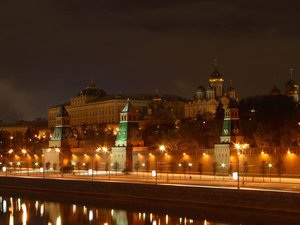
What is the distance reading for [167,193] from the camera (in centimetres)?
3553

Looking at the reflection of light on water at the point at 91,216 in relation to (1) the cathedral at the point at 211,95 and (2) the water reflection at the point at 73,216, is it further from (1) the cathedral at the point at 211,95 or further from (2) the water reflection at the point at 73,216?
(1) the cathedral at the point at 211,95

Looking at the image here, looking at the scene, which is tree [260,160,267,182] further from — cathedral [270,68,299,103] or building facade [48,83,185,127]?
building facade [48,83,185,127]

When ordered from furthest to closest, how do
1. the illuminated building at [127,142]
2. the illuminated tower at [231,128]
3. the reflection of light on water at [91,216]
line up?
1. the illuminated building at [127,142]
2. the illuminated tower at [231,128]
3. the reflection of light on water at [91,216]

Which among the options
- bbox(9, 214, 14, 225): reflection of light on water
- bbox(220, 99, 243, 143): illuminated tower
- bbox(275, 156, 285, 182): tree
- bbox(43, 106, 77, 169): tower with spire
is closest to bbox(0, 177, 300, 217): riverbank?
bbox(9, 214, 14, 225): reflection of light on water

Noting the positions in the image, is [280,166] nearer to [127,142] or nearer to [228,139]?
[228,139]

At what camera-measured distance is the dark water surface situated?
29.7 meters

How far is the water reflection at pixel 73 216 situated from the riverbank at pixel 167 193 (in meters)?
2.21

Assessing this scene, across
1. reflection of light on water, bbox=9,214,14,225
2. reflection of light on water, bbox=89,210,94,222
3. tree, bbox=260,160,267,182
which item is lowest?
reflection of light on water, bbox=9,214,14,225

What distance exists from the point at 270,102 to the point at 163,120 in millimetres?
47226

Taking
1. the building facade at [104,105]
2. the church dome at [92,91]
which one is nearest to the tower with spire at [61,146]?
the building facade at [104,105]

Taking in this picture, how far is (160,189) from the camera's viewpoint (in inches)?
1420

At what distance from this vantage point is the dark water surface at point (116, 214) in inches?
1168

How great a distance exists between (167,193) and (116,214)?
336cm

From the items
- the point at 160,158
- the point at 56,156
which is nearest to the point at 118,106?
the point at 56,156
